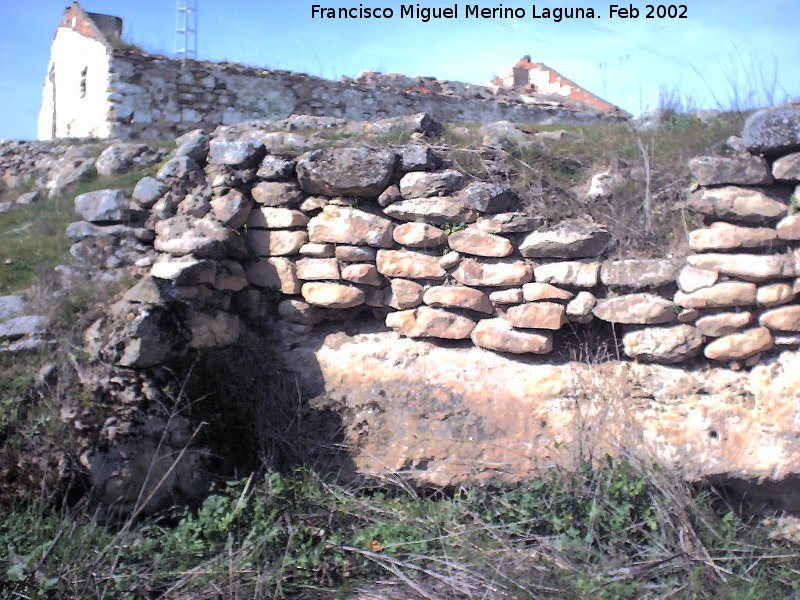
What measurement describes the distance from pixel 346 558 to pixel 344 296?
1449mm

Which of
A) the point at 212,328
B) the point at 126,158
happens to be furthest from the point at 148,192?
the point at 212,328

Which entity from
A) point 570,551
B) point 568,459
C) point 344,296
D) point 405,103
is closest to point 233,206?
point 344,296

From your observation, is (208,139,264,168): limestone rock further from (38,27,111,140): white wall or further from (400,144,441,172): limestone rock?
(38,27,111,140): white wall

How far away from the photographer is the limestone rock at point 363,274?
390cm

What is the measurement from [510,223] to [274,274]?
4.43 feet

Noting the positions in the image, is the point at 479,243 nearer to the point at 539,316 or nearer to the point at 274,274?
the point at 539,316

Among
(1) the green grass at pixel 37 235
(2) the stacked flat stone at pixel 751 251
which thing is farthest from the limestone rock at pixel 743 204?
(1) the green grass at pixel 37 235

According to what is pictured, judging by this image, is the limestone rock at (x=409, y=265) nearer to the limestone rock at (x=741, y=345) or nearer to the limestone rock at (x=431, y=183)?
the limestone rock at (x=431, y=183)

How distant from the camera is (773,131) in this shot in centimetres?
332

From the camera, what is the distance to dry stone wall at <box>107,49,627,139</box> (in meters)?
9.05

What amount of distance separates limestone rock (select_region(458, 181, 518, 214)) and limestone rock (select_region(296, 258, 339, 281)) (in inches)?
31.3

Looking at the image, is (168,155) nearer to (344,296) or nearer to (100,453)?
(344,296)

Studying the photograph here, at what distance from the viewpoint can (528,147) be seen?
419cm

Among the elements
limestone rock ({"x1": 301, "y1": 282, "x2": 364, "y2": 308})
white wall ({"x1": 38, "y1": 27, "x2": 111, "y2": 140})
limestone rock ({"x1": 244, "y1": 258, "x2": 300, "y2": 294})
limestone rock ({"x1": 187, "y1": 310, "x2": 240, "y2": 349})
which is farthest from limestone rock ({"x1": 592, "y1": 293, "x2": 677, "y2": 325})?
white wall ({"x1": 38, "y1": 27, "x2": 111, "y2": 140})
